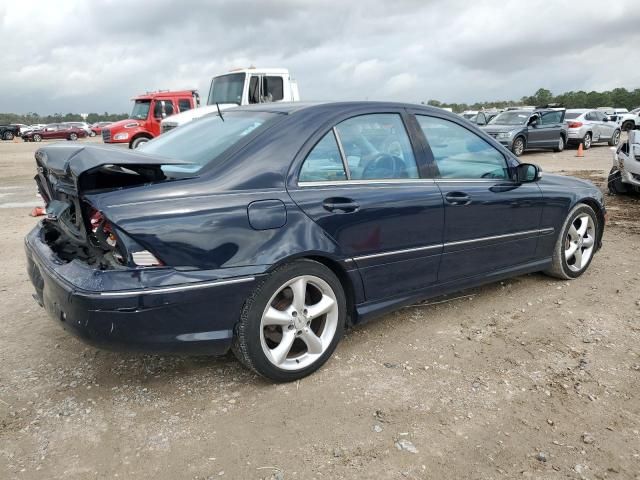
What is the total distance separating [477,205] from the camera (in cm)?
362

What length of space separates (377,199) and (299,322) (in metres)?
0.86

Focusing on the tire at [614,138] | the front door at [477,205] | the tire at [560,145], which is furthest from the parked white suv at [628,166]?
the tire at [614,138]

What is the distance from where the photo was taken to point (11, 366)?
3.16m

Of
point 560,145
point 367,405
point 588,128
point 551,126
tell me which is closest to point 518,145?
point 551,126

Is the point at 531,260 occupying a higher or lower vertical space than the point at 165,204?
lower

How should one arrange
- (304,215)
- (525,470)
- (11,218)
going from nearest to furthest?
1. (525,470)
2. (304,215)
3. (11,218)

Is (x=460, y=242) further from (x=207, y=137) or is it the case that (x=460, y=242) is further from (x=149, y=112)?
(x=149, y=112)

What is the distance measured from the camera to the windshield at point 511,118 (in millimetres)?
16922

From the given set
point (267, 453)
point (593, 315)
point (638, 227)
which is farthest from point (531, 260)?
point (638, 227)

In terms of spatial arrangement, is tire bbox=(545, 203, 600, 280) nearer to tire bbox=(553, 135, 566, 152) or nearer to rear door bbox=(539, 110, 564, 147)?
rear door bbox=(539, 110, 564, 147)

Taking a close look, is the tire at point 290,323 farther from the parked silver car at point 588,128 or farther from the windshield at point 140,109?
the parked silver car at point 588,128

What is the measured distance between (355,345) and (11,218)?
20.9 feet

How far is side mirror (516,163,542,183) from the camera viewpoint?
3932 millimetres

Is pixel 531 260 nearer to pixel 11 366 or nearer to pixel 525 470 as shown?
pixel 525 470
